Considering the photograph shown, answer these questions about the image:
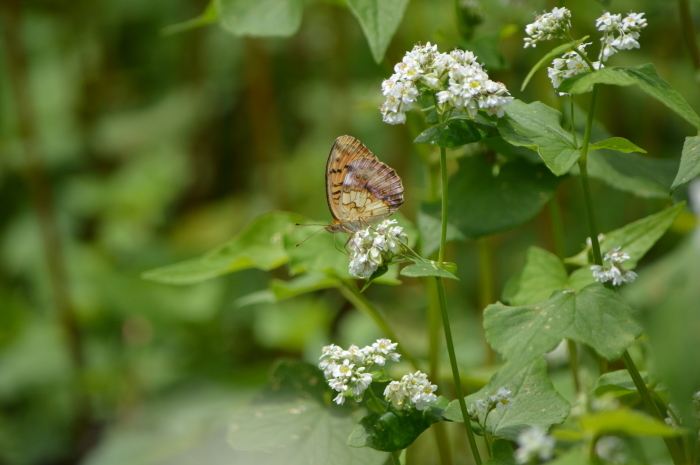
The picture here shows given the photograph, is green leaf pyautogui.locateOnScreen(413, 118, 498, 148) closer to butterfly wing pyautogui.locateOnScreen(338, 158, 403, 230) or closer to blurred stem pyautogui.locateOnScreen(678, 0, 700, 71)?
butterfly wing pyautogui.locateOnScreen(338, 158, 403, 230)

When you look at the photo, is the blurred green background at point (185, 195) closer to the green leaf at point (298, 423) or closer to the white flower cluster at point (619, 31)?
the green leaf at point (298, 423)

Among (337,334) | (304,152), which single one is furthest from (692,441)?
(304,152)

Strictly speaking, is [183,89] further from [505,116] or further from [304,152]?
[505,116]

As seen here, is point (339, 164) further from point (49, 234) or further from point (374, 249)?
point (49, 234)

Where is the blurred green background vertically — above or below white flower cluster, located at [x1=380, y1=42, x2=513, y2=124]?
below

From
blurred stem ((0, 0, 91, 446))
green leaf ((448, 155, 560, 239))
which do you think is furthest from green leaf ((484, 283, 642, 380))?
blurred stem ((0, 0, 91, 446))
